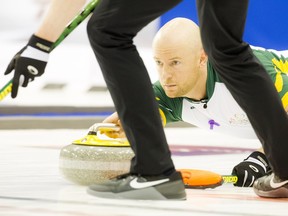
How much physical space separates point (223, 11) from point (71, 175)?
78 cm

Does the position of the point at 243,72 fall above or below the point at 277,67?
above

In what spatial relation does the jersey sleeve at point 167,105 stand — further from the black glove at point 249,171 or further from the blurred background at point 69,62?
the blurred background at point 69,62

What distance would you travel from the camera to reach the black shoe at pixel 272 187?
233cm

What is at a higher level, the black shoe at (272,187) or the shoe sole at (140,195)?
the shoe sole at (140,195)

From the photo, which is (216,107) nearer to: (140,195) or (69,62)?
(140,195)

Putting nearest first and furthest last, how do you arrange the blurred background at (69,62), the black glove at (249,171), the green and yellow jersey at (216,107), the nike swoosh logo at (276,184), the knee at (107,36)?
the knee at (107,36) → the nike swoosh logo at (276,184) → the black glove at (249,171) → the green and yellow jersey at (216,107) → the blurred background at (69,62)

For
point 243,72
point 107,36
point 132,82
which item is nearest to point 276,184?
point 243,72

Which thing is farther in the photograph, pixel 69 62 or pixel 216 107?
pixel 69 62

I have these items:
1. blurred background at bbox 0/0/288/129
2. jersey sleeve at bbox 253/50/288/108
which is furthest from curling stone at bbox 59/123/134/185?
blurred background at bbox 0/0/288/129

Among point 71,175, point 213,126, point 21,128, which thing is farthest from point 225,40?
point 21,128

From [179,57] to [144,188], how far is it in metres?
0.80

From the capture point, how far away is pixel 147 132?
6.89 feet

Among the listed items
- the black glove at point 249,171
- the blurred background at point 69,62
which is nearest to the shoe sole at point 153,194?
the black glove at point 249,171

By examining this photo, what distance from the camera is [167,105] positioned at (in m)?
3.01
